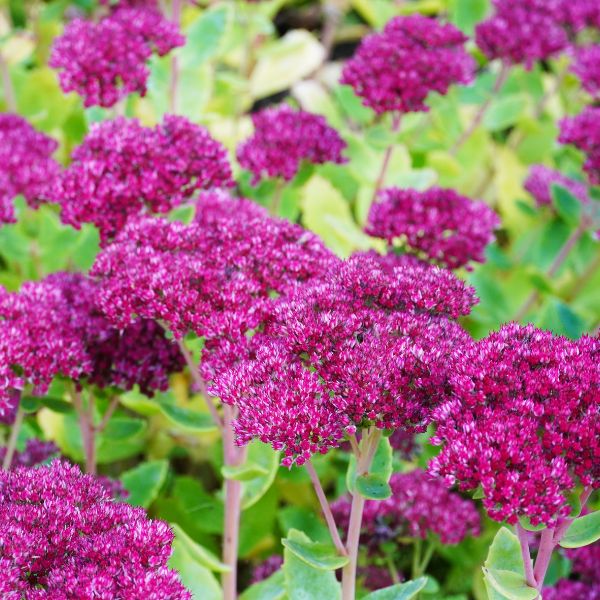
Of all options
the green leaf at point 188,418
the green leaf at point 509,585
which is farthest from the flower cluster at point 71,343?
the green leaf at point 509,585

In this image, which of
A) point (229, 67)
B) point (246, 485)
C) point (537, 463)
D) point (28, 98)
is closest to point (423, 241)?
point (246, 485)

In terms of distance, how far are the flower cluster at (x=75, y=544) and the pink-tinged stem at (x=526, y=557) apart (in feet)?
2.09

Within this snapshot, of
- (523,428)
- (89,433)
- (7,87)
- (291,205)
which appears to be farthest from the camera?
(7,87)

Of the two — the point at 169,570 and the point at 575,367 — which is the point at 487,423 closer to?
the point at 575,367

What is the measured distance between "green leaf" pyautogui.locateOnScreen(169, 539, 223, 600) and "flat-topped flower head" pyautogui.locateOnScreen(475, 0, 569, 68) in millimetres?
2404

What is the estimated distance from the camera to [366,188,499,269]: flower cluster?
2803mm

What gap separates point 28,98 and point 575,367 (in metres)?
3.07

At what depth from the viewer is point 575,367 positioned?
1.75m

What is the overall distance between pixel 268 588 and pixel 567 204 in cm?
196

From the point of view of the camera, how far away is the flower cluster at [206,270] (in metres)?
2.05

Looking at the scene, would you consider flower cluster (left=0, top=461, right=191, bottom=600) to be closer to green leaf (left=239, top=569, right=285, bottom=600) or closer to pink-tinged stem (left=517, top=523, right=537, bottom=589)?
pink-tinged stem (left=517, top=523, right=537, bottom=589)

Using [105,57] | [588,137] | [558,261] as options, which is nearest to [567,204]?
[558,261]

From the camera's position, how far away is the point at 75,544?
1.68 meters

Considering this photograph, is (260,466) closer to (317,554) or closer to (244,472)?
(244,472)
